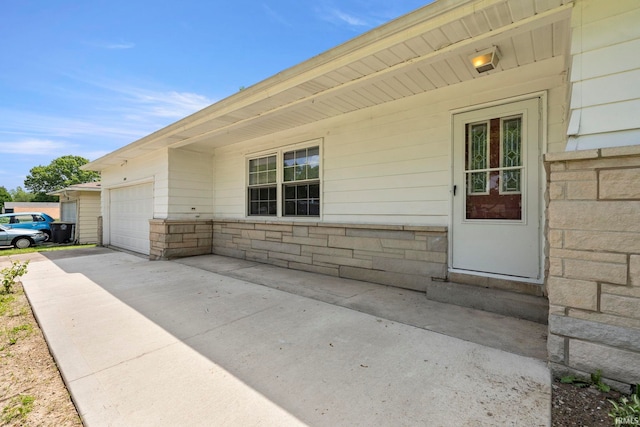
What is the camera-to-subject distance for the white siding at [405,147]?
129 inches

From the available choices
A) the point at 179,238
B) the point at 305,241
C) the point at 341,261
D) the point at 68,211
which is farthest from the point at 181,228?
the point at 68,211

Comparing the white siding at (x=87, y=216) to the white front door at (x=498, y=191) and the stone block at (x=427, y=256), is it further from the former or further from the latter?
the white front door at (x=498, y=191)

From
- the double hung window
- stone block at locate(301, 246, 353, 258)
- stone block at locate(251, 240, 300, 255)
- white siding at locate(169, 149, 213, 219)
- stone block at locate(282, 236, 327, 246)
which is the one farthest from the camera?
white siding at locate(169, 149, 213, 219)

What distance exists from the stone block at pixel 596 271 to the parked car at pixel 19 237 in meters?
16.1

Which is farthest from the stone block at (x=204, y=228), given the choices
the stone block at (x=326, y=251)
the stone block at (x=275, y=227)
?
the stone block at (x=326, y=251)

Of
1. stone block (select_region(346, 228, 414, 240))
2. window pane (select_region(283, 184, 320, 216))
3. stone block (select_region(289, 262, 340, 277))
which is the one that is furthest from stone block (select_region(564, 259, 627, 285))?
window pane (select_region(283, 184, 320, 216))

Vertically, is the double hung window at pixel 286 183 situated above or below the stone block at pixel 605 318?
above

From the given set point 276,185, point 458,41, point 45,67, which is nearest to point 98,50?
point 45,67

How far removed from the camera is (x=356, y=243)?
187 inches

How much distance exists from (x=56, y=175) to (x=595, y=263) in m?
69.8

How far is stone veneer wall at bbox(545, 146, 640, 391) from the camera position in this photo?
1.83m

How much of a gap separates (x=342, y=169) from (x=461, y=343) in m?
3.31

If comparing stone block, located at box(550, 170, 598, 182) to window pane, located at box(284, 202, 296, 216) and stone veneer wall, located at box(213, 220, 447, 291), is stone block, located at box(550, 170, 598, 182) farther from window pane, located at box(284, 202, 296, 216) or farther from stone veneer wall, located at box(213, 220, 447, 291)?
window pane, located at box(284, 202, 296, 216)

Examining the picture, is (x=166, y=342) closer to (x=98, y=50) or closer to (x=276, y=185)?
(x=276, y=185)
